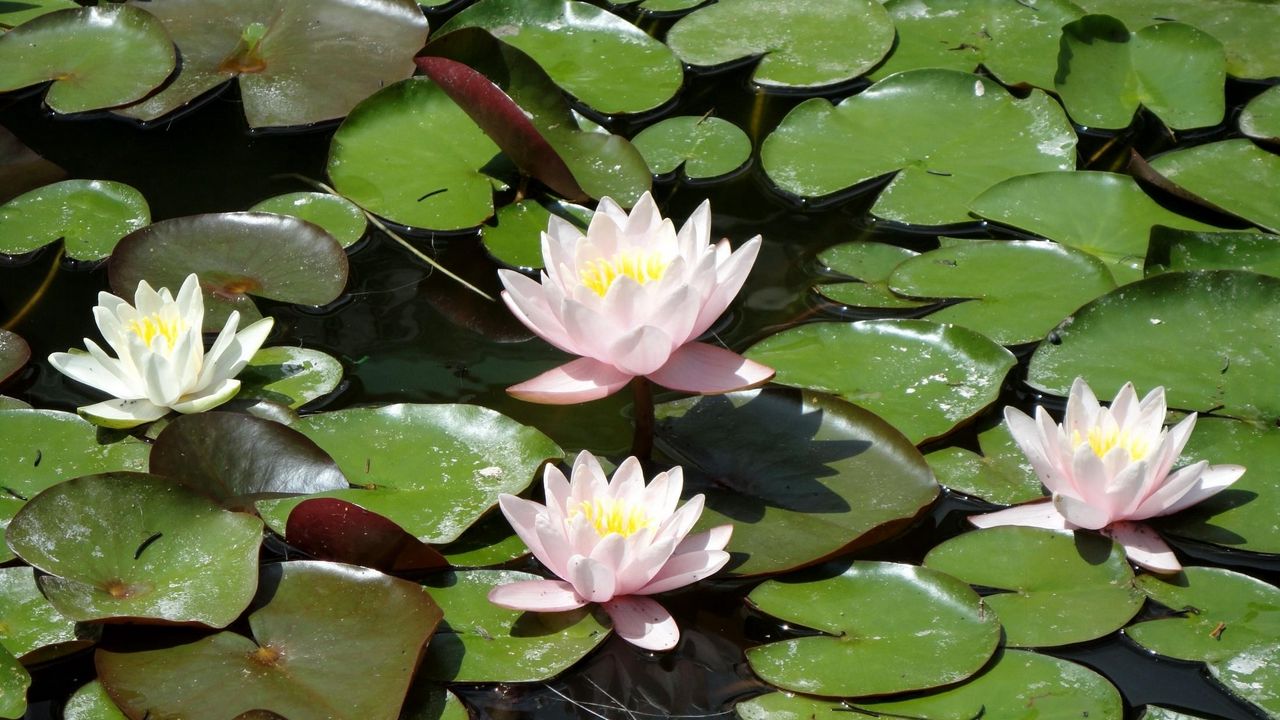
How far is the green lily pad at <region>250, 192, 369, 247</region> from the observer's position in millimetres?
3355

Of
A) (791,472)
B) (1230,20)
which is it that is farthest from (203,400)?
(1230,20)

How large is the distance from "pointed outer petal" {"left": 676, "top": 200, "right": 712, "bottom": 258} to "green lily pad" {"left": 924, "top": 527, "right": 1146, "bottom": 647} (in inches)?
31.9

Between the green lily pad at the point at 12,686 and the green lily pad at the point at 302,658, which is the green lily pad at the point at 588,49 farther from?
the green lily pad at the point at 12,686

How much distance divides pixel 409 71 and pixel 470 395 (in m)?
1.50

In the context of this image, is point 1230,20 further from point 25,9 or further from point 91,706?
point 25,9

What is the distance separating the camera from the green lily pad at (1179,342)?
9.02 feet

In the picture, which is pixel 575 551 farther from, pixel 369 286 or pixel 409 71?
pixel 409 71

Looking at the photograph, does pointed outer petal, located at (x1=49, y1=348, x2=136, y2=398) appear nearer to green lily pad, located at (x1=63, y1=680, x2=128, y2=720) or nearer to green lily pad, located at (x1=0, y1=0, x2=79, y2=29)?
green lily pad, located at (x1=63, y1=680, x2=128, y2=720)

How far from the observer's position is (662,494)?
2312 mm

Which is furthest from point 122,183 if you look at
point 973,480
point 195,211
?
point 973,480

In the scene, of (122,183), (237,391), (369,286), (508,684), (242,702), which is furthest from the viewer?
(122,183)

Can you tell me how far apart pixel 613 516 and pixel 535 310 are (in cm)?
46

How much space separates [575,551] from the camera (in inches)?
88.0

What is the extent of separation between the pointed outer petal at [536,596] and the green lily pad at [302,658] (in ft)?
0.44
